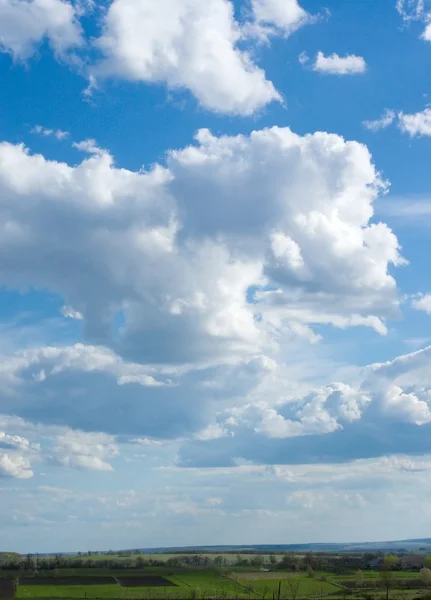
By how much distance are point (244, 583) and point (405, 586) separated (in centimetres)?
4058

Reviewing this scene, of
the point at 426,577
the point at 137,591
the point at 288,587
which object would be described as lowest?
the point at 288,587

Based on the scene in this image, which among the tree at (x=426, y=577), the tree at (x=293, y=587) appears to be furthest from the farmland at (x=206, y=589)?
the tree at (x=426, y=577)

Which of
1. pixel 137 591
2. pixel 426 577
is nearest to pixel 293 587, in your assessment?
pixel 426 577

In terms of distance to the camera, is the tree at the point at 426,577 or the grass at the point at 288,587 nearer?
the grass at the point at 288,587

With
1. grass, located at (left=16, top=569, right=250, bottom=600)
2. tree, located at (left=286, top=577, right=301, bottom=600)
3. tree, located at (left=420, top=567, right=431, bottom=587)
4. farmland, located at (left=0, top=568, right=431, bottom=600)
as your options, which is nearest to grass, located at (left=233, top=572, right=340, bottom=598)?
farmland, located at (left=0, top=568, right=431, bottom=600)

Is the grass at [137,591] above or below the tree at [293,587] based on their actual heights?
above

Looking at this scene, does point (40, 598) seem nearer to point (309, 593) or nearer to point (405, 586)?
point (309, 593)

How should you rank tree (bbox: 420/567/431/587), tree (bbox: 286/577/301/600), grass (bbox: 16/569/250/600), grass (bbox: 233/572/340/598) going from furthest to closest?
1. tree (bbox: 420/567/431/587)
2. grass (bbox: 233/572/340/598)
3. tree (bbox: 286/577/301/600)
4. grass (bbox: 16/569/250/600)

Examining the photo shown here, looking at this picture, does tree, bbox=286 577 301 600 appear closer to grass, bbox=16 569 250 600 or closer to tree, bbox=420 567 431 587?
grass, bbox=16 569 250 600

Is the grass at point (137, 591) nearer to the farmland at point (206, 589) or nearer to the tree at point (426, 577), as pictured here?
the farmland at point (206, 589)

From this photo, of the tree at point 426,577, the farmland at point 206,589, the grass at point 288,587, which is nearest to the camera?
the farmland at point 206,589

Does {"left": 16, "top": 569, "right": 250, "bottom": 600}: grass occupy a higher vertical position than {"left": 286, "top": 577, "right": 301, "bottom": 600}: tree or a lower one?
higher

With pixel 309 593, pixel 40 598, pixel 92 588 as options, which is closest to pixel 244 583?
pixel 309 593

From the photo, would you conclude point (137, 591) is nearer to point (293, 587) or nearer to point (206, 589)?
point (206, 589)
